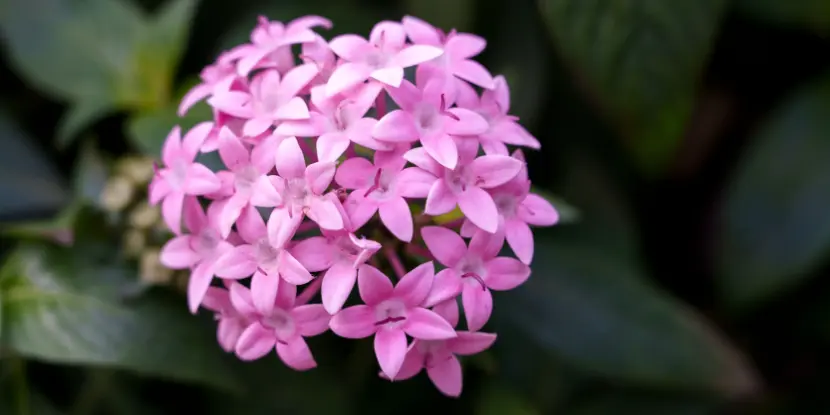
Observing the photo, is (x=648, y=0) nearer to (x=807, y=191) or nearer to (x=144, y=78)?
(x=807, y=191)

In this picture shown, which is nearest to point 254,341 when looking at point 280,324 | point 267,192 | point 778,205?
point 280,324

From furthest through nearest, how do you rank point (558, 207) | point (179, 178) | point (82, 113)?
1. point (82, 113)
2. point (558, 207)
3. point (179, 178)

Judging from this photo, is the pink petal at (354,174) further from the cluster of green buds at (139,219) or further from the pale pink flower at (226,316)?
the cluster of green buds at (139,219)

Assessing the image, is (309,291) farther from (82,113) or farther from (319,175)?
(82,113)

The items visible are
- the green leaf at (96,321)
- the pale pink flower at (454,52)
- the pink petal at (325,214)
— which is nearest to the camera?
the pink petal at (325,214)

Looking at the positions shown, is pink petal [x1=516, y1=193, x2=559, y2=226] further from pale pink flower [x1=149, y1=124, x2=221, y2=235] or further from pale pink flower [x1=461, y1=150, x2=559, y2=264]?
pale pink flower [x1=149, y1=124, x2=221, y2=235]

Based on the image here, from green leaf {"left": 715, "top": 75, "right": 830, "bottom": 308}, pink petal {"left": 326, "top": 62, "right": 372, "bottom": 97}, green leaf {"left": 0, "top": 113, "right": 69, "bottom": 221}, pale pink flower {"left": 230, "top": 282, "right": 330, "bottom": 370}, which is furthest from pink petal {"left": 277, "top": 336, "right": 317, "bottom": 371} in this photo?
green leaf {"left": 715, "top": 75, "right": 830, "bottom": 308}

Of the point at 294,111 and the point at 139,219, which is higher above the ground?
the point at 294,111

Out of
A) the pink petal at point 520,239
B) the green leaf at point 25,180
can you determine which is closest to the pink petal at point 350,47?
the pink petal at point 520,239
